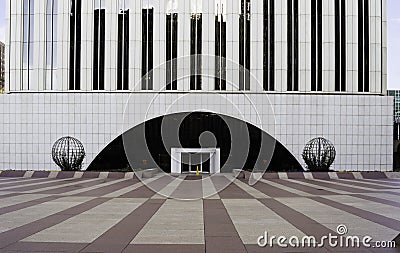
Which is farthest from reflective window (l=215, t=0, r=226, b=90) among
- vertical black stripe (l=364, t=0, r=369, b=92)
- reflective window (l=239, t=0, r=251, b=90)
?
vertical black stripe (l=364, t=0, r=369, b=92)

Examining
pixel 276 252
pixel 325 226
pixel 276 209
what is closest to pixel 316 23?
pixel 276 209

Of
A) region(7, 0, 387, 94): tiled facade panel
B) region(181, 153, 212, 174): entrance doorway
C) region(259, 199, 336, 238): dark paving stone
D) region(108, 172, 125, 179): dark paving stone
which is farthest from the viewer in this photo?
region(181, 153, 212, 174): entrance doorway

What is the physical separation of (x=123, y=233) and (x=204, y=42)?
31.3 metres

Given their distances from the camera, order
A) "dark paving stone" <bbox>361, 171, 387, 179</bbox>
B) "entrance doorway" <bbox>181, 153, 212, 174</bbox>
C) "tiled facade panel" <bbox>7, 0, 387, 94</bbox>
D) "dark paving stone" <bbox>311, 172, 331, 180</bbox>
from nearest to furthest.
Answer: "dark paving stone" <bbox>311, 172, 331, 180</bbox>, "dark paving stone" <bbox>361, 171, 387, 179</bbox>, "tiled facade panel" <bbox>7, 0, 387, 94</bbox>, "entrance doorway" <bbox>181, 153, 212, 174</bbox>

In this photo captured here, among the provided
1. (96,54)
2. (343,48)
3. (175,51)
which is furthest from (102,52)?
(343,48)

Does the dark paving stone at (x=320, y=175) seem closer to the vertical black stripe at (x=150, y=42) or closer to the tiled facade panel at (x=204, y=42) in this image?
the tiled facade panel at (x=204, y=42)

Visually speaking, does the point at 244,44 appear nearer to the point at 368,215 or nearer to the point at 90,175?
the point at 90,175

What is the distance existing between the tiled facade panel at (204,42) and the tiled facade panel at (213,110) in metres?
0.99

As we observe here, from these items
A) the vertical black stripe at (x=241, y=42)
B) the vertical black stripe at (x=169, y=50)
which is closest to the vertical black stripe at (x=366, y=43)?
the vertical black stripe at (x=241, y=42)

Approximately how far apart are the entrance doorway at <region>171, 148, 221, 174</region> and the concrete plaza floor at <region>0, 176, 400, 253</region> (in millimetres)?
23902

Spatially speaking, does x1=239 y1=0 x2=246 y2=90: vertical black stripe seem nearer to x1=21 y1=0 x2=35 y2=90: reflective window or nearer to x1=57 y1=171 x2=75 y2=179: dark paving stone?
x1=57 y1=171 x2=75 y2=179: dark paving stone

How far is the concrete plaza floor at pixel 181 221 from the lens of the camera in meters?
9.28

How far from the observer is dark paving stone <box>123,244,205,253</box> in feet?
28.8

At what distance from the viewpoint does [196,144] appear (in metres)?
43.7
